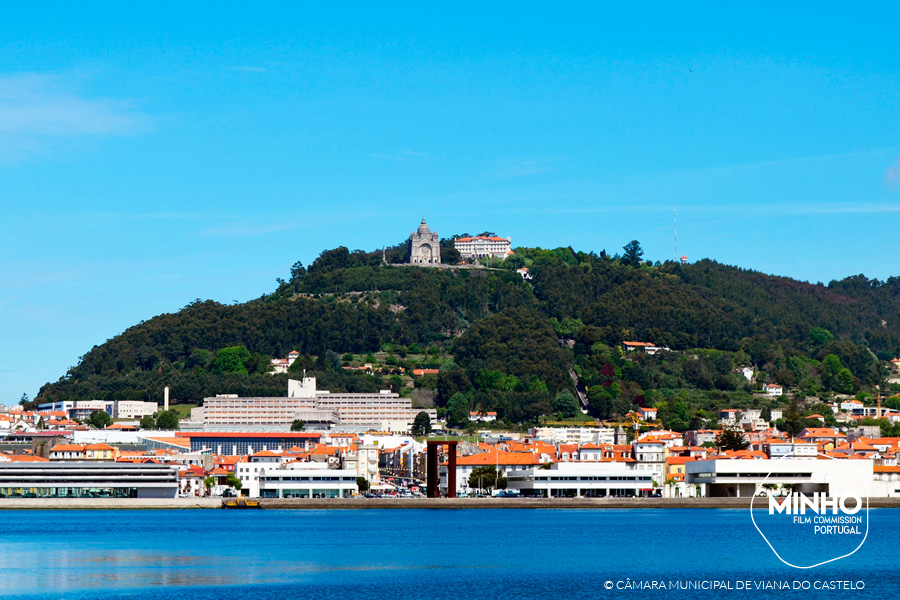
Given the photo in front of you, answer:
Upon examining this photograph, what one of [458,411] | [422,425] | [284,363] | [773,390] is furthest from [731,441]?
[284,363]

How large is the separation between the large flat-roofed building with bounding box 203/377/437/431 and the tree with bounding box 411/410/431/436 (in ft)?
14.5

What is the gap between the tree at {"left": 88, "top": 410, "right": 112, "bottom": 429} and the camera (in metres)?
144

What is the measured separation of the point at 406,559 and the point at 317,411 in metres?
104

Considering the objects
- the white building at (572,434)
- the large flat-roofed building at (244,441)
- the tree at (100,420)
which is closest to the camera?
the white building at (572,434)

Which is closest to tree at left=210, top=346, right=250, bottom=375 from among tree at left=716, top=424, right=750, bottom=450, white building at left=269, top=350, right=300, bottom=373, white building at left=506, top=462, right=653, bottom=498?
white building at left=269, top=350, right=300, bottom=373

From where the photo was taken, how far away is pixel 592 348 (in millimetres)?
174000

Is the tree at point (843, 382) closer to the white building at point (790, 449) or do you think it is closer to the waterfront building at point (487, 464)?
the white building at point (790, 449)

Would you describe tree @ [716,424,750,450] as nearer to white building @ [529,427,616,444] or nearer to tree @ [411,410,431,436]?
white building @ [529,427,616,444]

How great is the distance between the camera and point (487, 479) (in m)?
95.2

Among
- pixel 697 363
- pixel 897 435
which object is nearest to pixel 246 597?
pixel 897 435

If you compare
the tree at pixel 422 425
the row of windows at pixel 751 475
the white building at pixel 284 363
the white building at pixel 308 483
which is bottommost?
the white building at pixel 308 483

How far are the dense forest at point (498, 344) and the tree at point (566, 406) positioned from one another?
7.4 inches

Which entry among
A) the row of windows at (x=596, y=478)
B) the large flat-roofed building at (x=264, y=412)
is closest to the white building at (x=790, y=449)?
the row of windows at (x=596, y=478)

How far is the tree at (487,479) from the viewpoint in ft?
311
